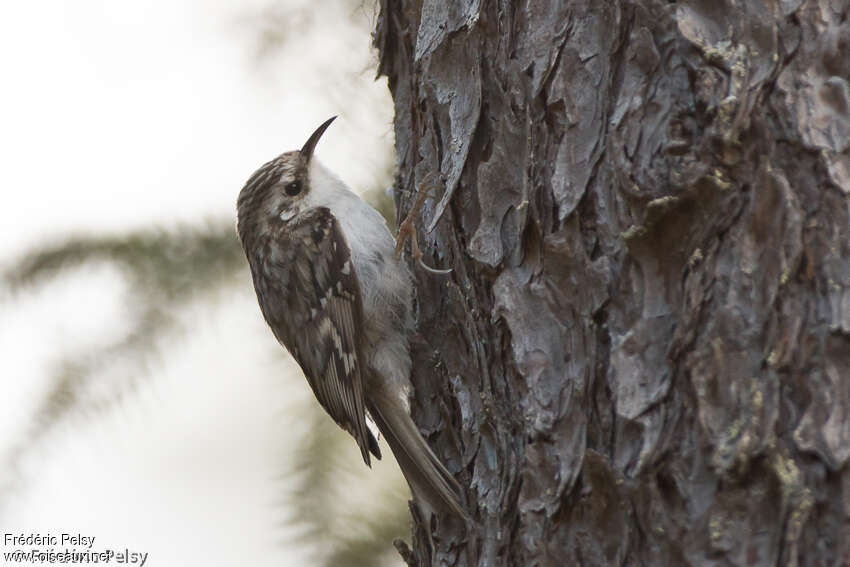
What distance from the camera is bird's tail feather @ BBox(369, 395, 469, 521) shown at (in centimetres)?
185

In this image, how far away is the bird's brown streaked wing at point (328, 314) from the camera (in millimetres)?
2564

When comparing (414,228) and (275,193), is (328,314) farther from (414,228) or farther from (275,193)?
(414,228)

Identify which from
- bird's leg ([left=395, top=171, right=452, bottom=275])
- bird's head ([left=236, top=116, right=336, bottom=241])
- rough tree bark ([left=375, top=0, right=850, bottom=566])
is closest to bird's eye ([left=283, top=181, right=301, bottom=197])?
bird's head ([left=236, top=116, right=336, bottom=241])

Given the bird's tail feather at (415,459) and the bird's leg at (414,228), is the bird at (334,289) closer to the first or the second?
the bird's tail feather at (415,459)

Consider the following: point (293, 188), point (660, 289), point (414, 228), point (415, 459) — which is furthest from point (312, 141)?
point (660, 289)

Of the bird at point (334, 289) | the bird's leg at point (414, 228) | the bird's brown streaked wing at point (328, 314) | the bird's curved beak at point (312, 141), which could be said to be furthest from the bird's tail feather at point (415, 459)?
the bird's curved beak at point (312, 141)

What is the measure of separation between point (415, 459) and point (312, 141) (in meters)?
1.07

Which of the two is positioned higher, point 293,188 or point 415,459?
point 293,188

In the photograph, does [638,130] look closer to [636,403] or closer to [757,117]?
[757,117]

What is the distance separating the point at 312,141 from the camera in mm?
2756

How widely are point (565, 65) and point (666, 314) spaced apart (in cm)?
49

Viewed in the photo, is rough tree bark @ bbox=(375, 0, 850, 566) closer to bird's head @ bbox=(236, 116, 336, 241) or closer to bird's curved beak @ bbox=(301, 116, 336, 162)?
bird's curved beak @ bbox=(301, 116, 336, 162)

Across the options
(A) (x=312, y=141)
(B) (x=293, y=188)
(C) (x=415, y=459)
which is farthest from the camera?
(B) (x=293, y=188)

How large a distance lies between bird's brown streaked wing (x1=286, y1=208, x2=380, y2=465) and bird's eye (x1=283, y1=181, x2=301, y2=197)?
88 mm
